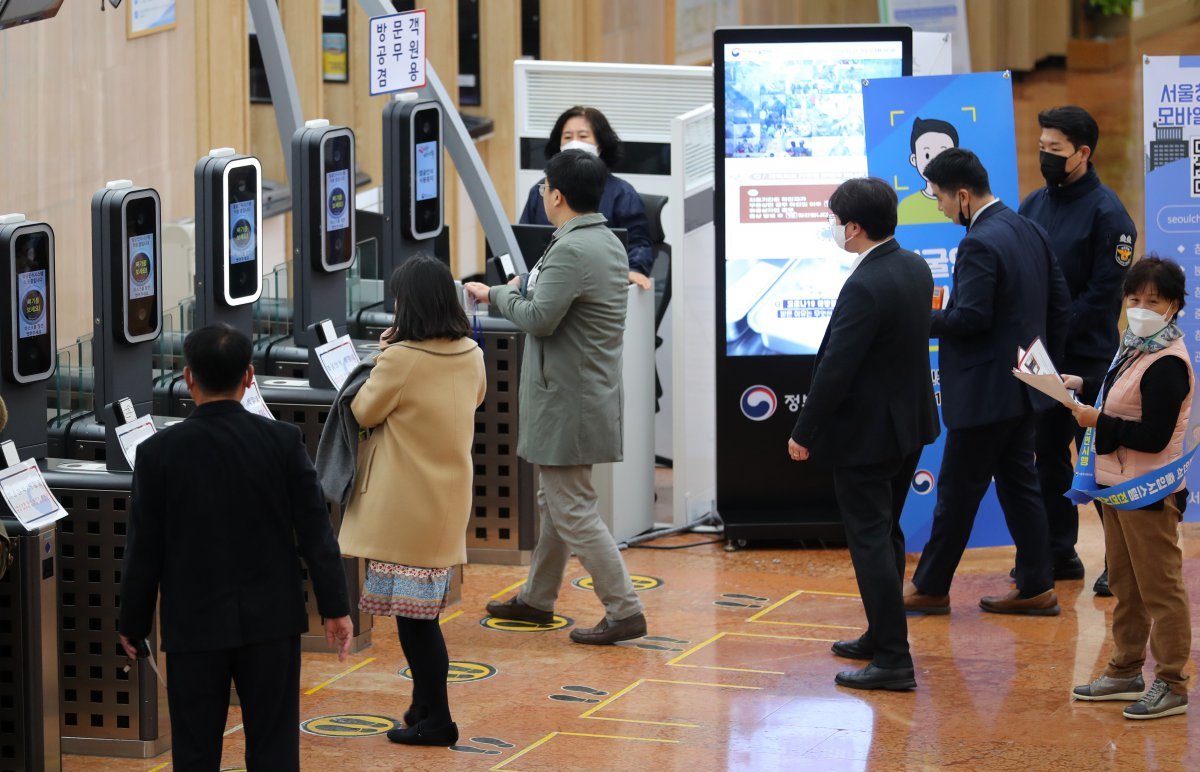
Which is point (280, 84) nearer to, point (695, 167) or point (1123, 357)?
point (695, 167)

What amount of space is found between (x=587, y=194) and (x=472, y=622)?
59.7 inches

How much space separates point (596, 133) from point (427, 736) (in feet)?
9.31

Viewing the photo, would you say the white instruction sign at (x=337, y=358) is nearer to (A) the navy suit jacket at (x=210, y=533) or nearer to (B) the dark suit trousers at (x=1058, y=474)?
(A) the navy suit jacket at (x=210, y=533)

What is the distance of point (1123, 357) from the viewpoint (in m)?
4.84

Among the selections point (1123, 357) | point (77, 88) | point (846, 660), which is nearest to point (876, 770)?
point (846, 660)

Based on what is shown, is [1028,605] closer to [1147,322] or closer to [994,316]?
[994,316]

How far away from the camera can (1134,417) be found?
4.80 m

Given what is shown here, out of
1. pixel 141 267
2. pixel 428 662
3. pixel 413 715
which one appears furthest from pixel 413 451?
pixel 141 267

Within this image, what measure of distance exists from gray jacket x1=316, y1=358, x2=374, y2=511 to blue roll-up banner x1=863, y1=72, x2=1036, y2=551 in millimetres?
2594

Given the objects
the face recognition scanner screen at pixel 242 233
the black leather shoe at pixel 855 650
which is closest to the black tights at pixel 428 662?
the face recognition scanner screen at pixel 242 233

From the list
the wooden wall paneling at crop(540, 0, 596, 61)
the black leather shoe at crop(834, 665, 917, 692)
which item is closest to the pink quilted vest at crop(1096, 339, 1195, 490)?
the black leather shoe at crop(834, 665, 917, 692)

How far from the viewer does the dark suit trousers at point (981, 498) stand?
587cm

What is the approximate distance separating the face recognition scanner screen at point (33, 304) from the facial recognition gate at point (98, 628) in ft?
1.24

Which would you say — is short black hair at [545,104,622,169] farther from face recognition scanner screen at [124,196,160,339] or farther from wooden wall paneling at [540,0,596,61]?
wooden wall paneling at [540,0,596,61]
